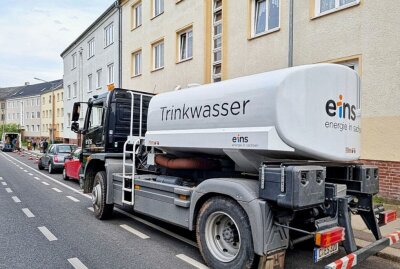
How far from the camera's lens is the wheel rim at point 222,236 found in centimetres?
439

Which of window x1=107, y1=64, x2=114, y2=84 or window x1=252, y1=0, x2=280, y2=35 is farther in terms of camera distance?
window x1=107, y1=64, x2=114, y2=84

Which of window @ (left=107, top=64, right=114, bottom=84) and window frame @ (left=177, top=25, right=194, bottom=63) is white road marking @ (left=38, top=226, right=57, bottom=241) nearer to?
window frame @ (left=177, top=25, right=194, bottom=63)

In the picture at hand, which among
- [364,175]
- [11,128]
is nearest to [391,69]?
[364,175]

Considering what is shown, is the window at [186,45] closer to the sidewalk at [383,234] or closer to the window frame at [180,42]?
the window frame at [180,42]

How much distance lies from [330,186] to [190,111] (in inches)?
88.0

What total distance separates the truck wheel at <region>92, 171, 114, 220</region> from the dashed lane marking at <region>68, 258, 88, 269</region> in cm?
219

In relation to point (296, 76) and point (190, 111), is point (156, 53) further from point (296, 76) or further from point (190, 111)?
point (296, 76)

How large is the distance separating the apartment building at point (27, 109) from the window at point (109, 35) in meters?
47.9

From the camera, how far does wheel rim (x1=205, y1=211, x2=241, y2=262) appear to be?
14.4 feet

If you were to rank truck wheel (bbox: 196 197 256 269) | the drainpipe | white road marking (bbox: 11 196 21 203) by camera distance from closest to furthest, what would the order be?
truck wheel (bbox: 196 197 256 269), white road marking (bbox: 11 196 21 203), the drainpipe

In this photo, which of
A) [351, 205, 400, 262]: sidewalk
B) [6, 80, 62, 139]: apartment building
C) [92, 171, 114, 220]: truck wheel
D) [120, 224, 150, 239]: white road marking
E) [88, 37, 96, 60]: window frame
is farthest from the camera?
[6, 80, 62, 139]: apartment building

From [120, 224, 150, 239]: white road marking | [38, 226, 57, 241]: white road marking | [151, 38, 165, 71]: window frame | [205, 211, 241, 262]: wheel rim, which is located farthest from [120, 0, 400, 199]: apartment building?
[38, 226, 57, 241]: white road marking

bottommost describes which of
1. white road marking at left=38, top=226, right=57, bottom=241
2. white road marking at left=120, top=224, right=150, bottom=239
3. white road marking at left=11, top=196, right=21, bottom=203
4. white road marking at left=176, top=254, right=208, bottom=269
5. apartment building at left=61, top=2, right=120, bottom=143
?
white road marking at left=11, top=196, right=21, bottom=203

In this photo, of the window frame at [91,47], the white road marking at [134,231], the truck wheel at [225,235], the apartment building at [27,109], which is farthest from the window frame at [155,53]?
the apartment building at [27,109]
